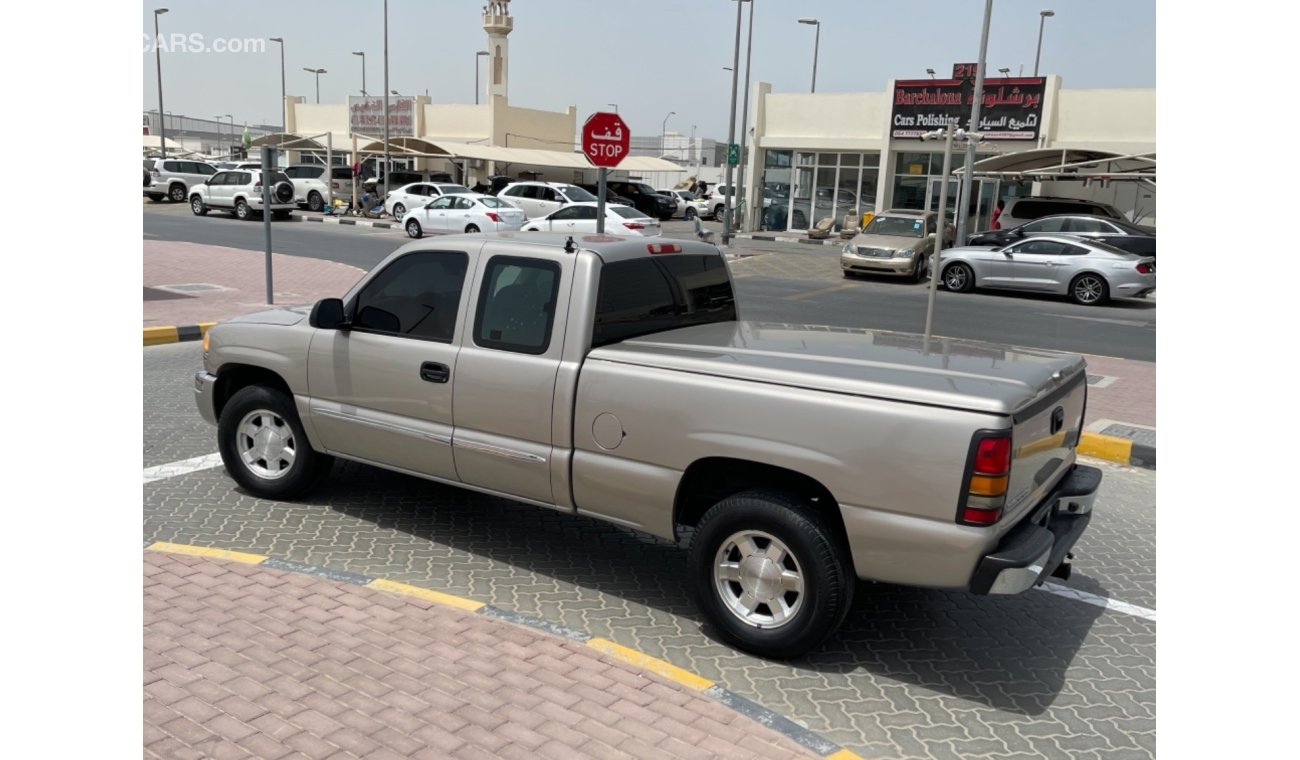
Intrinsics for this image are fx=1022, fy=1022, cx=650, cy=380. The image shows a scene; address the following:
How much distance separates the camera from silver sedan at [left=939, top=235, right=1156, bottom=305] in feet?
65.7

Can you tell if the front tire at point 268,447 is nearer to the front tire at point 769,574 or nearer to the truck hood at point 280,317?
the truck hood at point 280,317

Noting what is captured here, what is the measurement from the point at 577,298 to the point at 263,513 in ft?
8.50

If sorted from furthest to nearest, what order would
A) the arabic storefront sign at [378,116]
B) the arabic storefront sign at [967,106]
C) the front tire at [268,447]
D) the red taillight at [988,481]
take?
the arabic storefront sign at [378,116] → the arabic storefront sign at [967,106] → the front tire at [268,447] → the red taillight at [988,481]

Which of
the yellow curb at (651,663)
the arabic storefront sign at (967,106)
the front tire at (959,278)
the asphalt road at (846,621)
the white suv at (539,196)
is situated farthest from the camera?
the white suv at (539,196)

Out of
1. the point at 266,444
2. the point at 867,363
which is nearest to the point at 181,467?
the point at 266,444

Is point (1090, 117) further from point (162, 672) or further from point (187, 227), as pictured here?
point (162, 672)

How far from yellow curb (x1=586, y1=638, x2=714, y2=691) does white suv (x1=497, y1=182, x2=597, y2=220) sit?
2944cm

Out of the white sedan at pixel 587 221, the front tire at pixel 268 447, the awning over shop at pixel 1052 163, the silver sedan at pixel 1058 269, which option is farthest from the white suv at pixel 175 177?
the front tire at pixel 268 447

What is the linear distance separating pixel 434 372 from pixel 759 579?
2.05 meters

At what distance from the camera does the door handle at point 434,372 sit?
5.34 meters

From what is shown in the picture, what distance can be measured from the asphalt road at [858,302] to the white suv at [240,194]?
2.90 m

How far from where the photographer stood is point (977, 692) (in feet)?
14.4

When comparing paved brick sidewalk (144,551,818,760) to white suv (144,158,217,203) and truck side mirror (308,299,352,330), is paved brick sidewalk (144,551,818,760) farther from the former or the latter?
white suv (144,158,217,203)

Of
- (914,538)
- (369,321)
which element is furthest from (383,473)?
(914,538)
